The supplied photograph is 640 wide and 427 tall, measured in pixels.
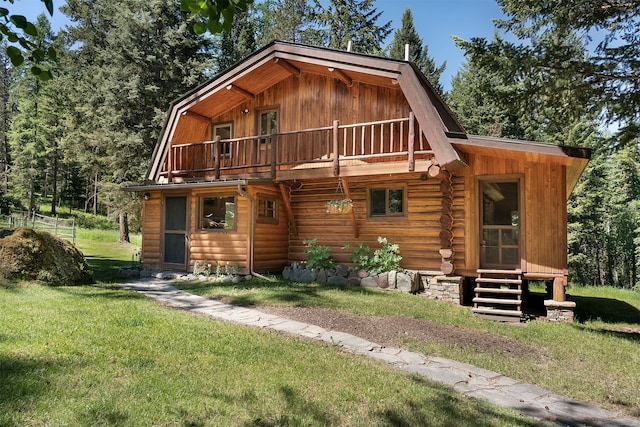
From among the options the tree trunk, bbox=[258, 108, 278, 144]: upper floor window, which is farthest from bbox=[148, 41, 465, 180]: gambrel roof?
the tree trunk

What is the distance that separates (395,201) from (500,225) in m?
2.79

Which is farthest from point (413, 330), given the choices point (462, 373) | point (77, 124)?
point (77, 124)

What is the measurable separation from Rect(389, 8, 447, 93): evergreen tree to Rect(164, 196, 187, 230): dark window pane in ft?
68.1

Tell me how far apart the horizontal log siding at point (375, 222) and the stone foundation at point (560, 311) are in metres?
2.40

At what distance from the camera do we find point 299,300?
869cm

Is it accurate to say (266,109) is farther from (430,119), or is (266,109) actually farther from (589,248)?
(589,248)

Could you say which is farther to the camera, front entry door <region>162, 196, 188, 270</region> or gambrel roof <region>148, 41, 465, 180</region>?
front entry door <region>162, 196, 188, 270</region>

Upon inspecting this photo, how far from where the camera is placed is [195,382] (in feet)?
12.7

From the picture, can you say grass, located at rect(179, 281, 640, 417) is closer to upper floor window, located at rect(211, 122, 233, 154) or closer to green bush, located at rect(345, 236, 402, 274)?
green bush, located at rect(345, 236, 402, 274)

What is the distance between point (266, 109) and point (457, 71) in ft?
86.0

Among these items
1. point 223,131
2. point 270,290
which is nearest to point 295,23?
point 223,131

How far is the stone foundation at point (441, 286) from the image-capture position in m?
10.1

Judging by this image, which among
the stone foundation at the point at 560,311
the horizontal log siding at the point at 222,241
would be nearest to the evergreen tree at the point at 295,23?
the horizontal log siding at the point at 222,241

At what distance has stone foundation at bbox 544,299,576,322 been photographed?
8836 millimetres
